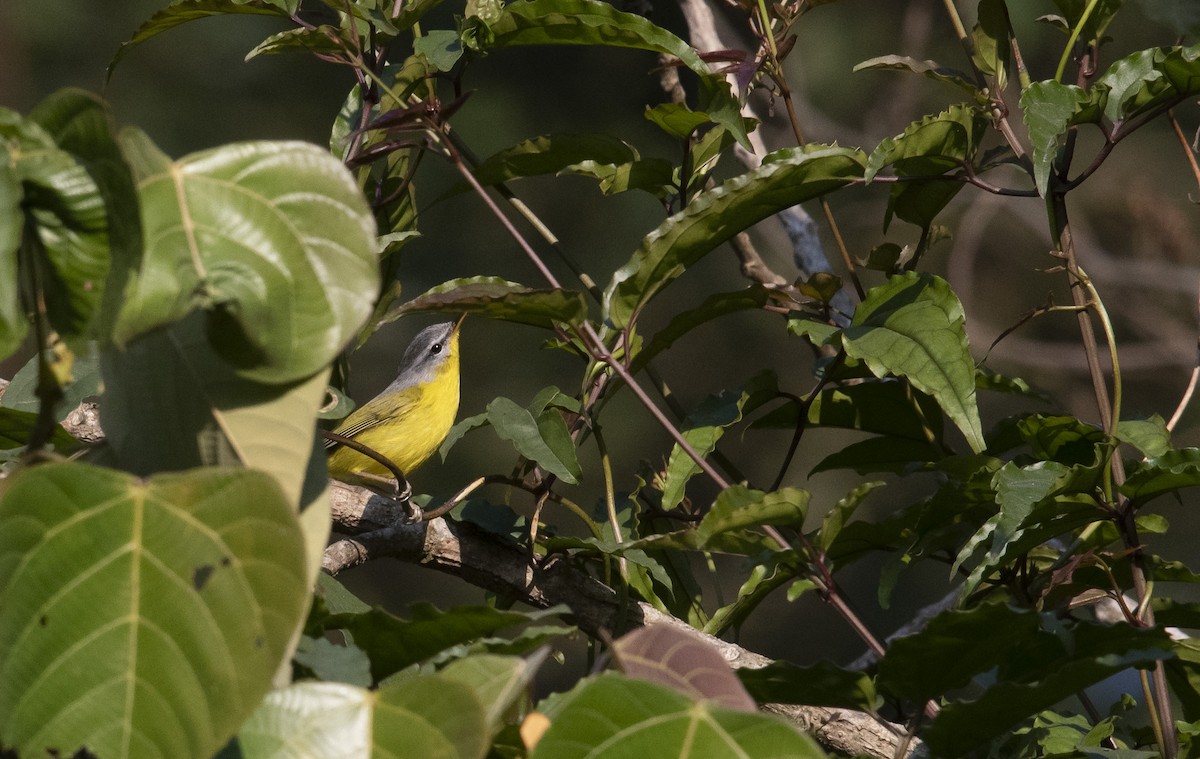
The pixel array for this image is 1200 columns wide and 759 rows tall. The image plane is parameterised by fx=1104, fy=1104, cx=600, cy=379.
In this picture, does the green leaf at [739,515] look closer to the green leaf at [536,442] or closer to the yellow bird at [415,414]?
the green leaf at [536,442]

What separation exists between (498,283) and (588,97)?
20.5 ft

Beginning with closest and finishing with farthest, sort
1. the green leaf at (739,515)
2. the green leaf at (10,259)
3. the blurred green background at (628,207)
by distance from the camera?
1. the green leaf at (10,259)
2. the green leaf at (739,515)
3. the blurred green background at (628,207)

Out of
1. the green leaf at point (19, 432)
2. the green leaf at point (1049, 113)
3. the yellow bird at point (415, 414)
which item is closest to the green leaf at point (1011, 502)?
the green leaf at point (1049, 113)

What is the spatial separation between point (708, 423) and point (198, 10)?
0.98 m

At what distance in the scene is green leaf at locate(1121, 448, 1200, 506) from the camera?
1.27m

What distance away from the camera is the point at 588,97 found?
7398 mm

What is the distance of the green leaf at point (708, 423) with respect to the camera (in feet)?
→ 5.33

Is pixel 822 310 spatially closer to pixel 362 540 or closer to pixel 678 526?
pixel 678 526

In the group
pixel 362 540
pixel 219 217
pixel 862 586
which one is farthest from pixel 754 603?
pixel 862 586

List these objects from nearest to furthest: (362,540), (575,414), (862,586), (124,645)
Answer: (124,645) < (362,540) < (575,414) < (862,586)

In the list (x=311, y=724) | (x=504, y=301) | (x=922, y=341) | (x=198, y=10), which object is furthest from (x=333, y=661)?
(x=198, y=10)

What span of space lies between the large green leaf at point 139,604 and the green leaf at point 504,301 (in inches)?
25.0

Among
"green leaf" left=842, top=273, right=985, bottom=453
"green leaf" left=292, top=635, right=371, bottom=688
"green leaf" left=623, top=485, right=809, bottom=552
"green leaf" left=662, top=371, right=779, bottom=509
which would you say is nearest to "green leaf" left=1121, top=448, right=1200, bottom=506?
"green leaf" left=842, top=273, right=985, bottom=453

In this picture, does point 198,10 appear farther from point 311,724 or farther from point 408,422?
point 408,422
